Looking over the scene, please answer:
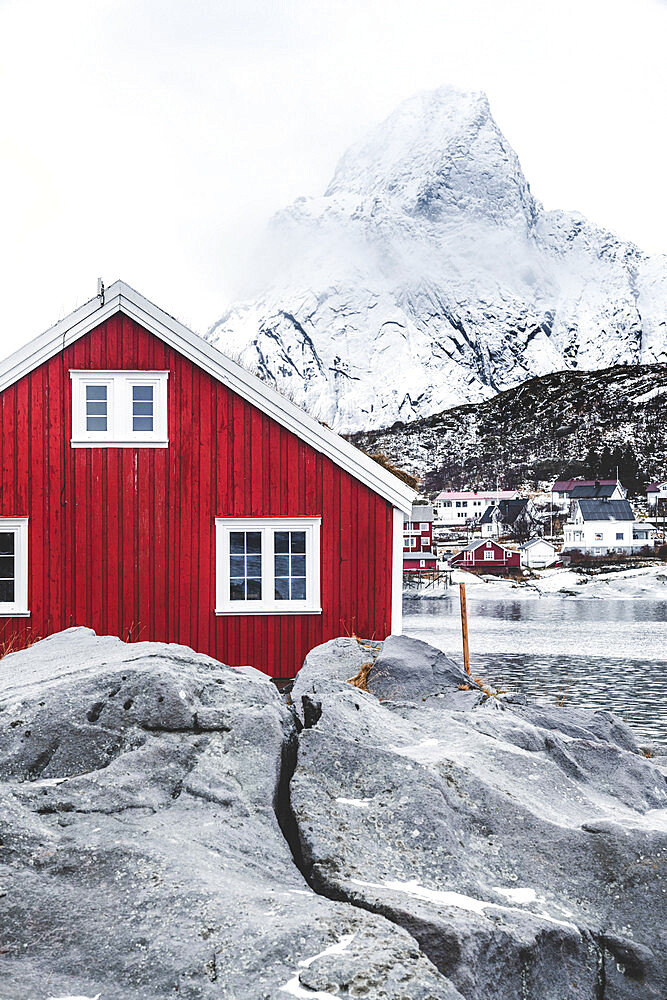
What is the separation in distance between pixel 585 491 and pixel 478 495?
13.1 metres

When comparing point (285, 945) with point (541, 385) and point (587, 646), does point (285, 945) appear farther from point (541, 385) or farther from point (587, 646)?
point (541, 385)

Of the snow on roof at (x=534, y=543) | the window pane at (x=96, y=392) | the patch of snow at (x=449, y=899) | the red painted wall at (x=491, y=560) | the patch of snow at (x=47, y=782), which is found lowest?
the red painted wall at (x=491, y=560)

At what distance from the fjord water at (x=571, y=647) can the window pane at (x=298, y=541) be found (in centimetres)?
590

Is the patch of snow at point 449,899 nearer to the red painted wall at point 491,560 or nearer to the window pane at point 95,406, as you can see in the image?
the window pane at point 95,406

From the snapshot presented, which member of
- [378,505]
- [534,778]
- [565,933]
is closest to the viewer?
[565,933]

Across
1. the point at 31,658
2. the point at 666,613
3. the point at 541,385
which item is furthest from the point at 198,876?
the point at 541,385

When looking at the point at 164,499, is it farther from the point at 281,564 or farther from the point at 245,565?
the point at 281,564

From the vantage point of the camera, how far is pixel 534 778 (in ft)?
17.3

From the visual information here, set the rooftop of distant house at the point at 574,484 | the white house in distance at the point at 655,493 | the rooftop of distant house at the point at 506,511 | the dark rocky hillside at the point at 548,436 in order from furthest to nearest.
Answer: the dark rocky hillside at the point at 548,436 → the rooftop of distant house at the point at 574,484 → the white house in distance at the point at 655,493 → the rooftop of distant house at the point at 506,511

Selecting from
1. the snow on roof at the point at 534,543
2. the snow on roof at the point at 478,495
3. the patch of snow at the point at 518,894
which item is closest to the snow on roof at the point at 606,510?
the snow on roof at the point at 534,543

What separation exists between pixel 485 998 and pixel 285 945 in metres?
1.14

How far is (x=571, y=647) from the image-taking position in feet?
113

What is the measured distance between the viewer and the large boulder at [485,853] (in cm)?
362

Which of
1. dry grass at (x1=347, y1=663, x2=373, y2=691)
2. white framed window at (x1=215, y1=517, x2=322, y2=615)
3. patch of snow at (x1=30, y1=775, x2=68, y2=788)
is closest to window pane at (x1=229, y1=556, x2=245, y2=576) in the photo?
white framed window at (x1=215, y1=517, x2=322, y2=615)
